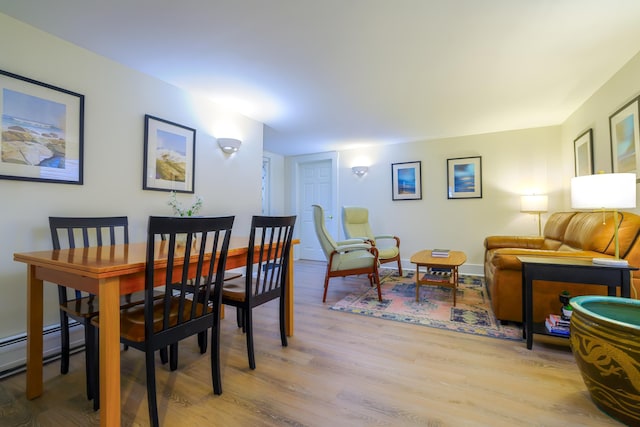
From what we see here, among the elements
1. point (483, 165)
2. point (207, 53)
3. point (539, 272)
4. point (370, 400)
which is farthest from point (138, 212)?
point (483, 165)

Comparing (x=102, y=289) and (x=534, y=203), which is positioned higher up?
(x=534, y=203)

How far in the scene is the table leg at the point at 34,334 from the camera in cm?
146

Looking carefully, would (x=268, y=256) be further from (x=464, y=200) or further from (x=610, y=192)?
(x=464, y=200)

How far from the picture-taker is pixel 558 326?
1.91 metres

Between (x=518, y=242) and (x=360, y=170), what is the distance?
2.57m

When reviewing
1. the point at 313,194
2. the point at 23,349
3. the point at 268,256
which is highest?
the point at 313,194

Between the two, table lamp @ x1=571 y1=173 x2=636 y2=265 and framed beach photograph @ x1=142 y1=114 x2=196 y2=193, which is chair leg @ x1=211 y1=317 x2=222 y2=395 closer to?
framed beach photograph @ x1=142 y1=114 x2=196 y2=193

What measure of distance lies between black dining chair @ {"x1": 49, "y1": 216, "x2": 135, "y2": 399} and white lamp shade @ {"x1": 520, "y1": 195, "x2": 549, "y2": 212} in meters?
4.40

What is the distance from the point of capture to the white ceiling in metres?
1.70

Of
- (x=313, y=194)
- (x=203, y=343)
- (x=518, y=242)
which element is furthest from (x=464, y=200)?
(x=203, y=343)

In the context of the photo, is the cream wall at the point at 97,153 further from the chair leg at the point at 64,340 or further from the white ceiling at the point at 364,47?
the chair leg at the point at 64,340

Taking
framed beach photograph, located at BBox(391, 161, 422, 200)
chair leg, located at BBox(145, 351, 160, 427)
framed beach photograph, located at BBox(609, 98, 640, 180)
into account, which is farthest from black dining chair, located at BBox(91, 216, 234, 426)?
framed beach photograph, located at BBox(391, 161, 422, 200)

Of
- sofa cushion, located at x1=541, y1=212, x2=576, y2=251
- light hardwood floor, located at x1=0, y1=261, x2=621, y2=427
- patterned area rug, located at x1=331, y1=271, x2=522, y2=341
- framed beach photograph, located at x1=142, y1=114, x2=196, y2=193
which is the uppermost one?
framed beach photograph, located at x1=142, y1=114, x2=196, y2=193

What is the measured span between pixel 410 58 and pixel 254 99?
160cm
